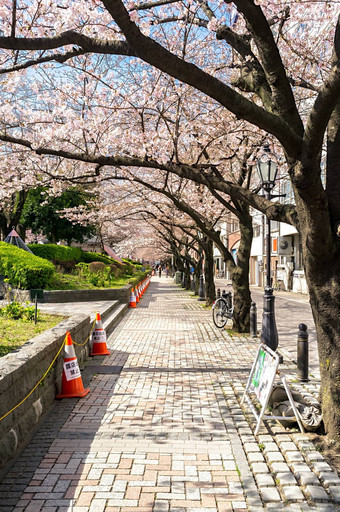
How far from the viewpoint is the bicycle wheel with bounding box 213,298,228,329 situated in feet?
45.1

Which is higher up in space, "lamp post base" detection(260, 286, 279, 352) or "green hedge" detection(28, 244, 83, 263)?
"green hedge" detection(28, 244, 83, 263)

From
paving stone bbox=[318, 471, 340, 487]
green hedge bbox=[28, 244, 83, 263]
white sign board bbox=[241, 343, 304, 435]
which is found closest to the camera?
paving stone bbox=[318, 471, 340, 487]

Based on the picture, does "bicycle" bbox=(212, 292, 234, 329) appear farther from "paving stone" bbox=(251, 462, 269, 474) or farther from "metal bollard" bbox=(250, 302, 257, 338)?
"paving stone" bbox=(251, 462, 269, 474)

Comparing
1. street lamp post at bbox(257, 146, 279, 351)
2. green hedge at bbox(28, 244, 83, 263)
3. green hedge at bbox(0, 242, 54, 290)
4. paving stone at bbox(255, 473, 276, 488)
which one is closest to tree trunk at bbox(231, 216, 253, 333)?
street lamp post at bbox(257, 146, 279, 351)

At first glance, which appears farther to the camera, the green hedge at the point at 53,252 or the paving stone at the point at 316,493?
the green hedge at the point at 53,252

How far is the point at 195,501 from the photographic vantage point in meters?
3.67

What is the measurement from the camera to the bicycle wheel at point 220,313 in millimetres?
13750

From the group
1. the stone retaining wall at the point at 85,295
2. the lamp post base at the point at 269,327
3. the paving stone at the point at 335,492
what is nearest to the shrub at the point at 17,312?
the lamp post base at the point at 269,327

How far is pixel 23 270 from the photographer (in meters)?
17.3

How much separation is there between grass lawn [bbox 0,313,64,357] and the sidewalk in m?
1.09

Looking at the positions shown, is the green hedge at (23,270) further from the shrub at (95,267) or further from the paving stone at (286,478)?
the paving stone at (286,478)

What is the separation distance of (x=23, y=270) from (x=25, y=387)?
13.1 metres

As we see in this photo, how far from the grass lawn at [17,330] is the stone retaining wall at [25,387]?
0.40 metres

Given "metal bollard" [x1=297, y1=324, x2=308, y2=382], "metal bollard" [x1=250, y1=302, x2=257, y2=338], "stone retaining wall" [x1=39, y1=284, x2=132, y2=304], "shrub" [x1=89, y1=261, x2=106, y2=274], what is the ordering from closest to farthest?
"metal bollard" [x1=297, y1=324, x2=308, y2=382]
"metal bollard" [x1=250, y1=302, x2=257, y2=338]
"stone retaining wall" [x1=39, y1=284, x2=132, y2=304]
"shrub" [x1=89, y1=261, x2=106, y2=274]
